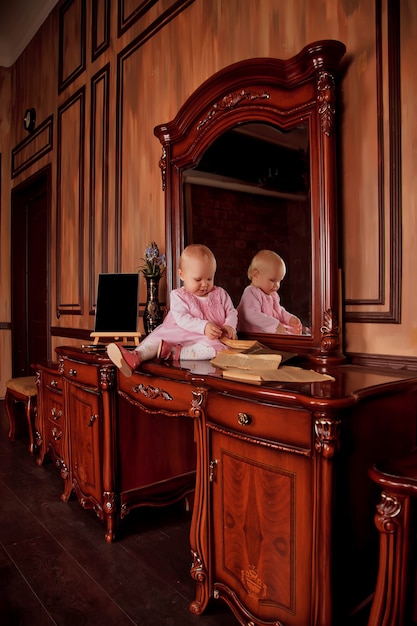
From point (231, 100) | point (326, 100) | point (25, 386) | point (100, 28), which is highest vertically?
point (100, 28)

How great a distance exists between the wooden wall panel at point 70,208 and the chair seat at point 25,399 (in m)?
0.58

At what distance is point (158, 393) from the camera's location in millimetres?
1456

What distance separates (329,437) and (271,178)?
1.00 m

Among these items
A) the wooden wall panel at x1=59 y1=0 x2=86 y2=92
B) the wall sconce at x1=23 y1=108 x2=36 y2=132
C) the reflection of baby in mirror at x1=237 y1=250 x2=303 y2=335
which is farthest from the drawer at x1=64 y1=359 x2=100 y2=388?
the wall sconce at x1=23 y1=108 x2=36 y2=132

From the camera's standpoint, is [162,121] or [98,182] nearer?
[162,121]

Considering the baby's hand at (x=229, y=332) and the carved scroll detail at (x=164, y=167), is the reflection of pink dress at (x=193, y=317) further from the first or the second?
the carved scroll detail at (x=164, y=167)

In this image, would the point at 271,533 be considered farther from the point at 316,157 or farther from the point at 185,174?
the point at 185,174

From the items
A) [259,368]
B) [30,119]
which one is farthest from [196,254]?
[30,119]

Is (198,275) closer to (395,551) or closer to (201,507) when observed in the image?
(201,507)

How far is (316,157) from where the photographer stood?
1.44m

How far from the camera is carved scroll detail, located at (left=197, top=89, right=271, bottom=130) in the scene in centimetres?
163

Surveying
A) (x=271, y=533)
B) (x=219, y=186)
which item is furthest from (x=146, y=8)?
(x=271, y=533)

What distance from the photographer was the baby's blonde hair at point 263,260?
160cm

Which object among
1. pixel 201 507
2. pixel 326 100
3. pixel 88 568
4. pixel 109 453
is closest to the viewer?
pixel 201 507
